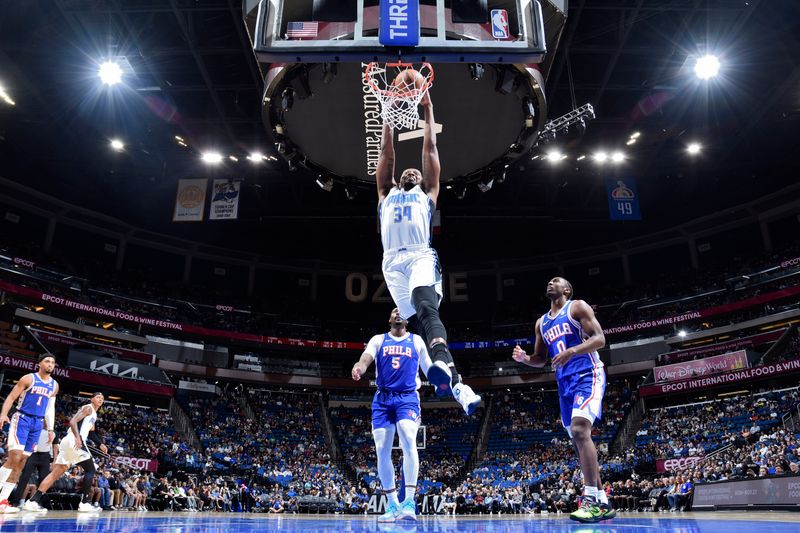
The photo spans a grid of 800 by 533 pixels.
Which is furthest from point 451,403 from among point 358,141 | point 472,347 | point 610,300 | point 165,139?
point 358,141

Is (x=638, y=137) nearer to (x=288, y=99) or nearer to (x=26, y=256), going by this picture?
(x=288, y=99)

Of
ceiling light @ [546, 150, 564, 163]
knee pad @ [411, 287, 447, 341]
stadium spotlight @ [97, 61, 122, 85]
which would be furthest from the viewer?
ceiling light @ [546, 150, 564, 163]

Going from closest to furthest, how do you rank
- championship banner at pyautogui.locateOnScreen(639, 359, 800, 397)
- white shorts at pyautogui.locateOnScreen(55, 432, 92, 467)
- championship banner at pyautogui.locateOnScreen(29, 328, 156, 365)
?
1. white shorts at pyautogui.locateOnScreen(55, 432, 92, 467)
2. championship banner at pyautogui.locateOnScreen(639, 359, 800, 397)
3. championship banner at pyautogui.locateOnScreen(29, 328, 156, 365)

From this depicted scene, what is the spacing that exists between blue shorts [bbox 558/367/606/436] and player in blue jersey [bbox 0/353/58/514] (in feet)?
21.6

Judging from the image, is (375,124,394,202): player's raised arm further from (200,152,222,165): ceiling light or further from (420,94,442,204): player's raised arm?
(200,152,222,165): ceiling light

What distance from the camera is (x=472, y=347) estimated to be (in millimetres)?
35344

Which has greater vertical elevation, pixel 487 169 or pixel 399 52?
pixel 487 169

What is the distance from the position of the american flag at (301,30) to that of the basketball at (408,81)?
1.05 meters

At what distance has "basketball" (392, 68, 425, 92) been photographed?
6.21m

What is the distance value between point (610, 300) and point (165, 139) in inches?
1030

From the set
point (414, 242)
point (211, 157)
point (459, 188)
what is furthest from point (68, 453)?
point (211, 157)

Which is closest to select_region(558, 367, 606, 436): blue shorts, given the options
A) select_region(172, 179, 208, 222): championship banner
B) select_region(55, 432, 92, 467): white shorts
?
select_region(55, 432, 92, 467): white shorts

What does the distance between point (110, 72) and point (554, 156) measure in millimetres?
16458

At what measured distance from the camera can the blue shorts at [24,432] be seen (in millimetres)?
7742
